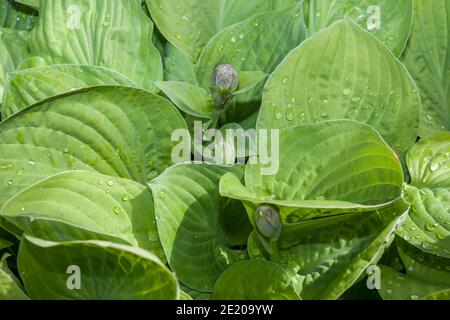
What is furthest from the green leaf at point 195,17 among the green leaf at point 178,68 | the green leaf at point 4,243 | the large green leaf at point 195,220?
the green leaf at point 4,243

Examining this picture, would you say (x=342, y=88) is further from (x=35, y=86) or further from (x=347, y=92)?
(x=35, y=86)

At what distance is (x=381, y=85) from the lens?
115 centimetres

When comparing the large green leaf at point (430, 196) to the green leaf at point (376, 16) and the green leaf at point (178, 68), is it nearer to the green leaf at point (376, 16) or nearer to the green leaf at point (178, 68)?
the green leaf at point (376, 16)

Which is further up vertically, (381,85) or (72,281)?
(381,85)

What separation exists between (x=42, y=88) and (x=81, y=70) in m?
0.07

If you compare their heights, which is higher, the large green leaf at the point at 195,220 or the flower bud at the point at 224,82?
the flower bud at the point at 224,82

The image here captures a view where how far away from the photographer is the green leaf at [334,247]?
97 centimetres

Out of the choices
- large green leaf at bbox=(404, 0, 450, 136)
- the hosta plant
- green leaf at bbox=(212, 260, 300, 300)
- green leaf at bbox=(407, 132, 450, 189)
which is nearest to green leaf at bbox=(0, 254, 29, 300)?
the hosta plant

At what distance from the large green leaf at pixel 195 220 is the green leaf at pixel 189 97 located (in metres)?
0.17
